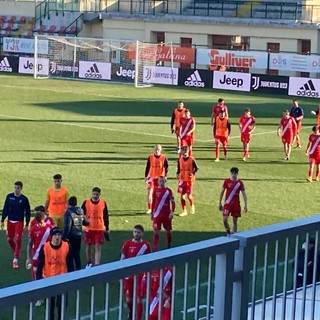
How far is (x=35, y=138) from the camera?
31047 millimetres

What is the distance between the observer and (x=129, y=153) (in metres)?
28.6

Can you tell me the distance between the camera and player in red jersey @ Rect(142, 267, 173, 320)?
3.96 metres

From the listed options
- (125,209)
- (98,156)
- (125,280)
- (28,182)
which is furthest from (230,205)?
(125,280)

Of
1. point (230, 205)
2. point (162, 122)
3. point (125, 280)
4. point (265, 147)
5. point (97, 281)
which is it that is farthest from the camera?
point (162, 122)

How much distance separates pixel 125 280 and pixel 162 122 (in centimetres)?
3173

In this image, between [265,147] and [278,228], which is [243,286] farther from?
[265,147]

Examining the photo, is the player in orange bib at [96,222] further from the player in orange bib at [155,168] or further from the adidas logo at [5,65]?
the adidas logo at [5,65]

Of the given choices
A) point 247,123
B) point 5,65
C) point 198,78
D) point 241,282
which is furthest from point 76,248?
point 5,65

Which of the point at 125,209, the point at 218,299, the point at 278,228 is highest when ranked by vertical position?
the point at 278,228

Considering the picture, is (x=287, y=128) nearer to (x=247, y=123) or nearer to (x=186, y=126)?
(x=247, y=123)

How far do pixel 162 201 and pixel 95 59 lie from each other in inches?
1299

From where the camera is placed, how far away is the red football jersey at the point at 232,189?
714 inches

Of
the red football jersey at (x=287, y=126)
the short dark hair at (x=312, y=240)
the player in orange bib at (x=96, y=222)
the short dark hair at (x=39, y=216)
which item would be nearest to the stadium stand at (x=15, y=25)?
the red football jersey at (x=287, y=126)

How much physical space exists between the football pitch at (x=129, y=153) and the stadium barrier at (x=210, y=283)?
10.5m
